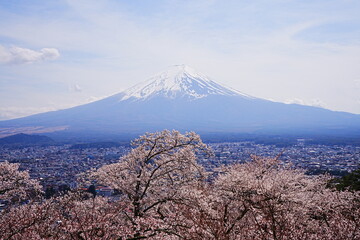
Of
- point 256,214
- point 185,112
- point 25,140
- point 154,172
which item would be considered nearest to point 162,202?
point 154,172

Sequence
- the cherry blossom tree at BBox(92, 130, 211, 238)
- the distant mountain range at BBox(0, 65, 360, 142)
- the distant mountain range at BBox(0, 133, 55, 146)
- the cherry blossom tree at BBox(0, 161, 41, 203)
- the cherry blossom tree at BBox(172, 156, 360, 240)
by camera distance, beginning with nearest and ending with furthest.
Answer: the cherry blossom tree at BBox(172, 156, 360, 240), the cherry blossom tree at BBox(92, 130, 211, 238), the cherry blossom tree at BBox(0, 161, 41, 203), the distant mountain range at BBox(0, 133, 55, 146), the distant mountain range at BBox(0, 65, 360, 142)

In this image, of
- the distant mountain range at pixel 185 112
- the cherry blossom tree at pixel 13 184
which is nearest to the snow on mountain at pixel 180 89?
the distant mountain range at pixel 185 112

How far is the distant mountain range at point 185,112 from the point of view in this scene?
5507 inches

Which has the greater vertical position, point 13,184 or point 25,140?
point 13,184

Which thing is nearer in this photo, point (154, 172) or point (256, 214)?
point (256, 214)

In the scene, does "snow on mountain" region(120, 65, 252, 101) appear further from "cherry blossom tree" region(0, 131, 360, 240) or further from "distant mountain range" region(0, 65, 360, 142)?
"cherry blossom tree" region(0, 131, 360, 240)

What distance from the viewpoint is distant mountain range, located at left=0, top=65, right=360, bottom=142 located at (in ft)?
459

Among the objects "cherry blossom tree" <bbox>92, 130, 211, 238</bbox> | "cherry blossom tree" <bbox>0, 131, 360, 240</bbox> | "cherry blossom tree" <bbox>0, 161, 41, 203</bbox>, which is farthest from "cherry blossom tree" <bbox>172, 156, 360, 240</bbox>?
"cherry blossom tree" <bbox>0, 161, 41, 203</bbox>

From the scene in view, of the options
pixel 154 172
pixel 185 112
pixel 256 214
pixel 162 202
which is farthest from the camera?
pixel 185 112

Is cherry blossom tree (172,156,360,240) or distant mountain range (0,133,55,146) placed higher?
cherry blossom tree (172,156,360,240)

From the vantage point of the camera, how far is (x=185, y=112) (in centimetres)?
15638

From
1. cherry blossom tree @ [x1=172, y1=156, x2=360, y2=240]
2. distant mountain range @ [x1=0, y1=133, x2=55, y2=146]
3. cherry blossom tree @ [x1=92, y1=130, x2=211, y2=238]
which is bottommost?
distant mountain range @ [x1=0, y1=133, x2=55, y2=146]

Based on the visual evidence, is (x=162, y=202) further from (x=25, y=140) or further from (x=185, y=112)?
(x=185, y=112)

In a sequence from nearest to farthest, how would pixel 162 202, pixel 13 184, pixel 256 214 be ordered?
pixel 256 214
pixel 162 202
pixel 13 184
